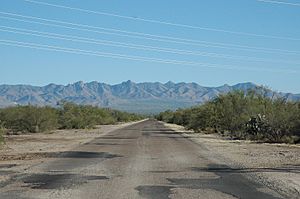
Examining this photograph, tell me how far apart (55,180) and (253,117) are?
3690 centimetres

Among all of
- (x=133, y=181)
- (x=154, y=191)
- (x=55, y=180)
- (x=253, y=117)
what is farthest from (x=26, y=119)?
(x=154, y=191)

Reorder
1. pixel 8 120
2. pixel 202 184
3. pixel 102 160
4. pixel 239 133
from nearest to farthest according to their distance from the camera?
pixel 202 184 < pixel 102 160 < pixel 239 133 < pixel 8 120

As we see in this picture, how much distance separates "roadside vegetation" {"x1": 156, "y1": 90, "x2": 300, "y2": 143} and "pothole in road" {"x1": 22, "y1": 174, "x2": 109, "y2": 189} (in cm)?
2855

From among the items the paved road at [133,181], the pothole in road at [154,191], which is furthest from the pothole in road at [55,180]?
the pothole in road at [154,191]

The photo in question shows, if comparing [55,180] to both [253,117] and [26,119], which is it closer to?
[253,117]

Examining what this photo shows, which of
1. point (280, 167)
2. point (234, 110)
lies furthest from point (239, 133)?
point (280, 167)

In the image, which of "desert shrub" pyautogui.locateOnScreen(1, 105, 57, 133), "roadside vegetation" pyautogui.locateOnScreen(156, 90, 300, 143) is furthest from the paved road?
"desert shrub" pyautogui.locateOnScreen(1, 105, 57, 133)

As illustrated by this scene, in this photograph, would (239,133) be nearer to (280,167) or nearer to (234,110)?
(234,110)

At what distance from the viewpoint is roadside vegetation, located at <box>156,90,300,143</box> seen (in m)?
46.6

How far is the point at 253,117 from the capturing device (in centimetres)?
5328

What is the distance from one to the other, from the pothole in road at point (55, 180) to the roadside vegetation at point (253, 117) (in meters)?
28.6

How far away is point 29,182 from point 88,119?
3331 inches

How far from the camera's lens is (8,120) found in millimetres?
71188

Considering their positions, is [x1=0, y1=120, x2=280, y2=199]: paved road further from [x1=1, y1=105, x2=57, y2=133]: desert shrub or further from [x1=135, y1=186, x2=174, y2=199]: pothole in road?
[x1=1, y1=105, x2=57, y2=133]: desert shrub
